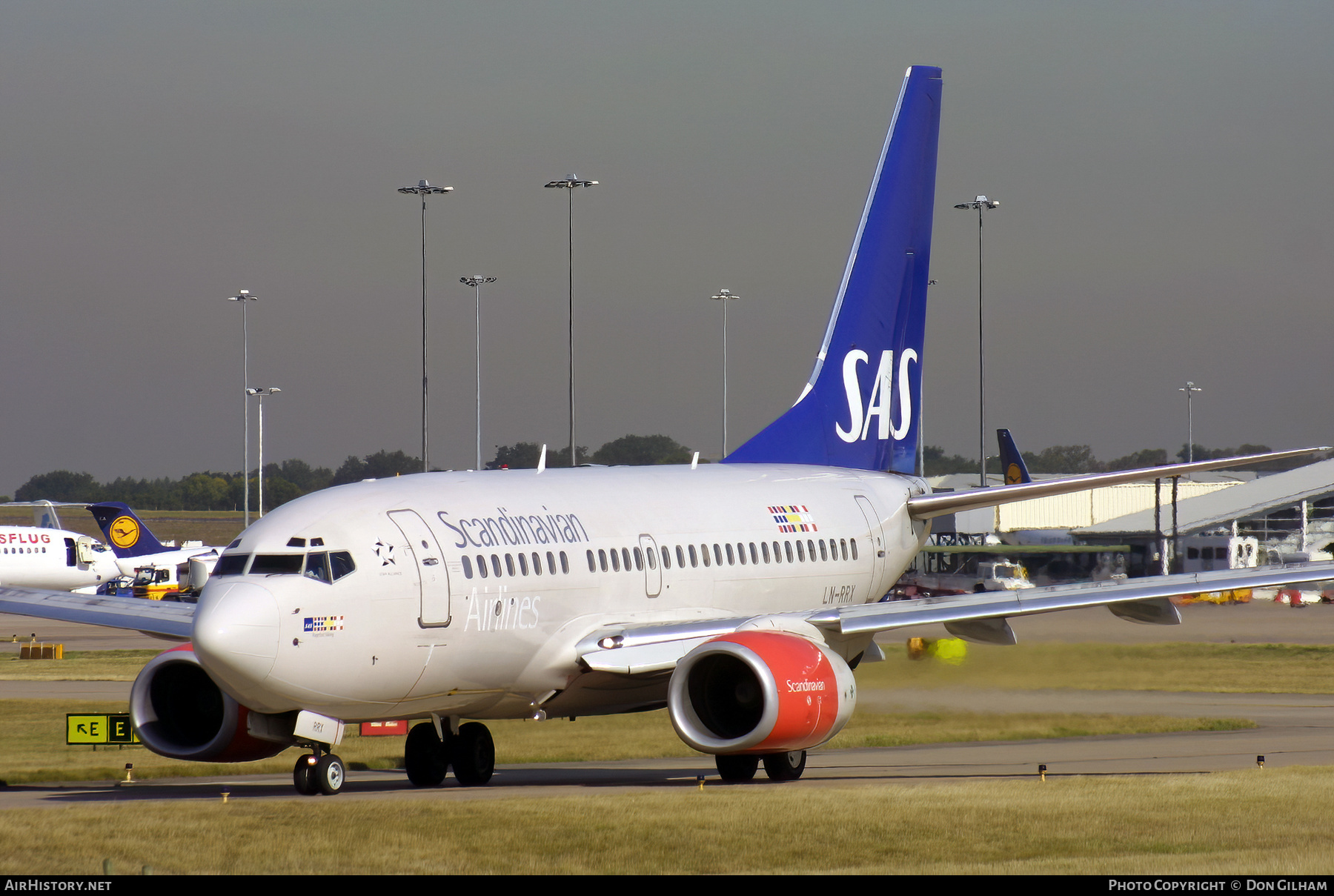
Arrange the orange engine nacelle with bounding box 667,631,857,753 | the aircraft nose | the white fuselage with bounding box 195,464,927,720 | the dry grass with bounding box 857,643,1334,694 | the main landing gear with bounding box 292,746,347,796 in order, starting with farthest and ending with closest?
1. the dry grass with bounding box 857,643,1334,694
2. the orange engine nacelle with bounding box 667,631,857,753
3. the main landing gear with bounding box 292,746,347,796
4. the white fuselage with bounding box 195,464,927,720
5. the aircraft nose

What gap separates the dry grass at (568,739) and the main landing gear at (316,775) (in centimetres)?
721

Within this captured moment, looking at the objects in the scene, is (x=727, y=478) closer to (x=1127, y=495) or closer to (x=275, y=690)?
(x=275, y=690)

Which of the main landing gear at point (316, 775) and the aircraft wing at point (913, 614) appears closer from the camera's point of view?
the main landing gear at point (316, 775)

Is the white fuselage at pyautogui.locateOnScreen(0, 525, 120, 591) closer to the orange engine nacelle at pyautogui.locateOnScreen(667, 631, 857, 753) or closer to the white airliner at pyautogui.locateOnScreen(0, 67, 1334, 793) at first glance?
the white airliner at pyautogui.locateOnScreen(0, 67, 1334, 793)

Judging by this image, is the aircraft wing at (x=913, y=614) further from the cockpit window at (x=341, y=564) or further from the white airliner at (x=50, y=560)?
the white airliner at (x=50, y=560)

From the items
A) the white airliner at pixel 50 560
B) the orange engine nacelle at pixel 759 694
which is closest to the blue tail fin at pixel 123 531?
the white airliner at pixel 50 560

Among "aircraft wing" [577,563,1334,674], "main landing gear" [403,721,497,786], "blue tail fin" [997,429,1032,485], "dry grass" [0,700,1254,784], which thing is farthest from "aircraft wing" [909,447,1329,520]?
"blue tail fin" [997,429,1032,485]

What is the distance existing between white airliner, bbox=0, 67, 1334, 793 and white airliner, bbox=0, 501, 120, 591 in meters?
73.0

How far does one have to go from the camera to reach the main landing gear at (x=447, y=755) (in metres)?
23.5

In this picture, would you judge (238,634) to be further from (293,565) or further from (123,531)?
(123,531)

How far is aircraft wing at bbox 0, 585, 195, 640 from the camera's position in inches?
929

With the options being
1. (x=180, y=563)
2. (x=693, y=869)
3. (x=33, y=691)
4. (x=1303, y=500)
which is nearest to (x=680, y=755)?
(x=693, y=869)

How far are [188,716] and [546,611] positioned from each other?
16.5 ft

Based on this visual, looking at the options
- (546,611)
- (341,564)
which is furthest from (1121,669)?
(341,564)
